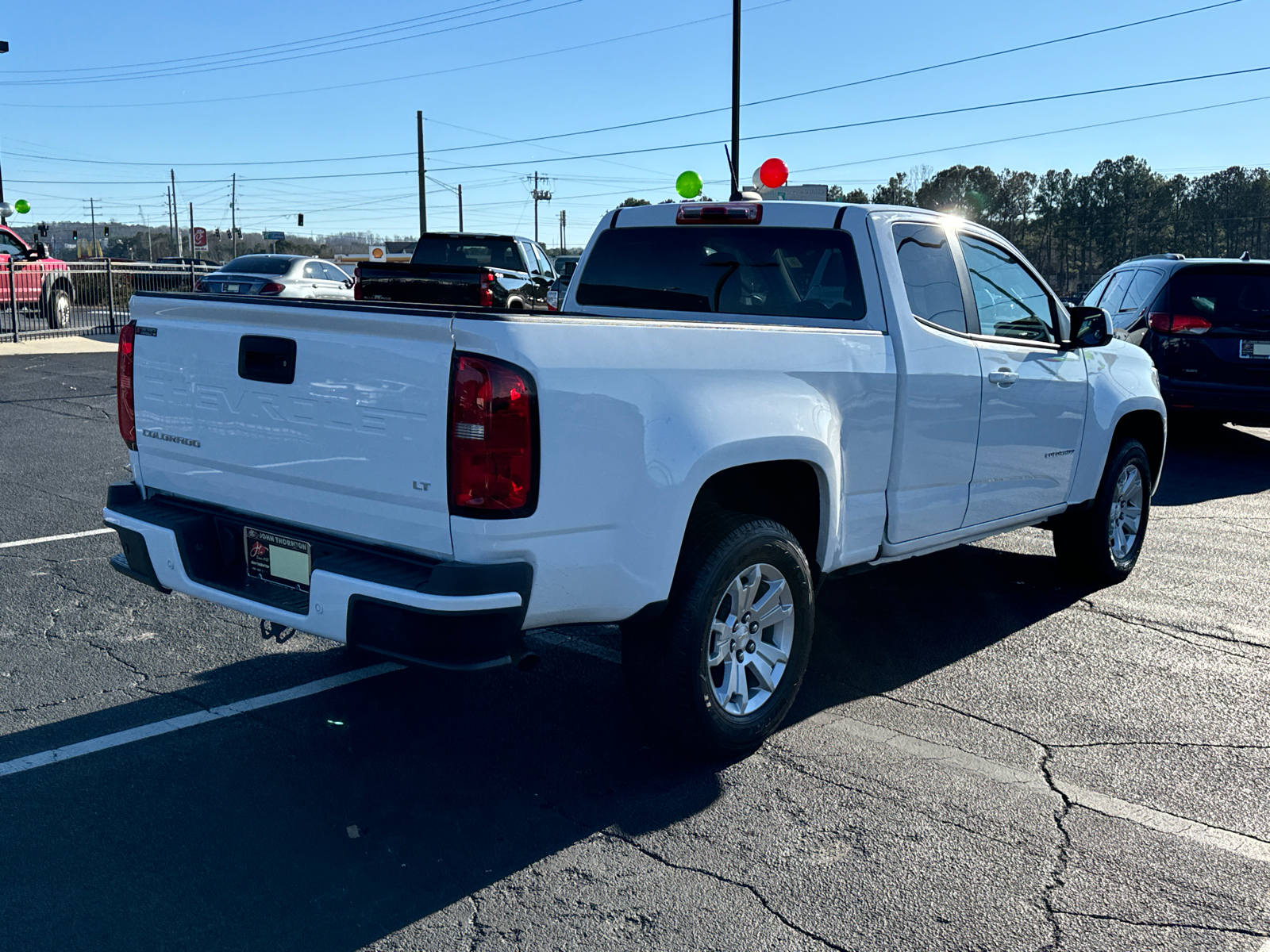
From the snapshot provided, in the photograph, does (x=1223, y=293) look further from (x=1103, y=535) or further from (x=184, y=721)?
(x=184, y=721)

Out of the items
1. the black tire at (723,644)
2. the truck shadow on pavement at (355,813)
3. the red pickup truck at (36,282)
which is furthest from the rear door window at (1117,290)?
the red pickup truck at (36,282)

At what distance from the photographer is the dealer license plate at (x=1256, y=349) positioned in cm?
1084

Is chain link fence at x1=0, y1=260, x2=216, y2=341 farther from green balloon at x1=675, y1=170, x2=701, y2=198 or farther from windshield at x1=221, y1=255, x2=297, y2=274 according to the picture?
green balloon at x1=675, y1=170, x2=701, y2=198

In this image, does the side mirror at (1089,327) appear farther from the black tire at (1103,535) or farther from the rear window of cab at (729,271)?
the rear window of cab at (729,271)

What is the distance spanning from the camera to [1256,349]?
10852mm

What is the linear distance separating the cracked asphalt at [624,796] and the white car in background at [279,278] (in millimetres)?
15785

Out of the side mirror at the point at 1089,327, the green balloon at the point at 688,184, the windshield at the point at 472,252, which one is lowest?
the side mirror at the point at 1089,327

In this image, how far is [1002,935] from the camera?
9.73 ft

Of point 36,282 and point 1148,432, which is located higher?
point 36,282

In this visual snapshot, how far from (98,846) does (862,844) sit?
7.40ft

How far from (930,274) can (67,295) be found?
22.8 m

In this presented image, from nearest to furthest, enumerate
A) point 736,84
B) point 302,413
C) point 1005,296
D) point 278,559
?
point 302,413 < point 278,559 < point 1005,296 < point 736,84

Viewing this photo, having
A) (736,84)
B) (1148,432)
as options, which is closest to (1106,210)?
(736,84)

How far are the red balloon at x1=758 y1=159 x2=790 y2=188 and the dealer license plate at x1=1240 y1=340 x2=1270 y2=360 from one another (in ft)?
25.5
